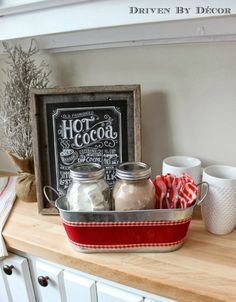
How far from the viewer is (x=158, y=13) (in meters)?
0.55

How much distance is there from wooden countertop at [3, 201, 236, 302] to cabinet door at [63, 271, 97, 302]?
0.14ft

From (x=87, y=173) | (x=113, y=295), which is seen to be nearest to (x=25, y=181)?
(x=87, y=173)

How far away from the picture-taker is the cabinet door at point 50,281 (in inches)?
29.0

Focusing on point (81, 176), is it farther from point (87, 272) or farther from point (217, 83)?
point (217, 83)

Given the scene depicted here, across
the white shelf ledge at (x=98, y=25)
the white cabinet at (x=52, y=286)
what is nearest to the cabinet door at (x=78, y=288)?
the white cabinet at (x=52, y=286)

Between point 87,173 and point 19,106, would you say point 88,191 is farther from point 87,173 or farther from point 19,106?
point 19,106

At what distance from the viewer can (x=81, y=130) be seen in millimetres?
851

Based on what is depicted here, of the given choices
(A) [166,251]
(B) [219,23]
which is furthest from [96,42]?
(A) [166,251]

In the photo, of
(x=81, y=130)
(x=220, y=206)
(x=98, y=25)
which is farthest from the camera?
(x=81, y=130)

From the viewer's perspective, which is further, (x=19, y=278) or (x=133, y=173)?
(x=19, y=278)

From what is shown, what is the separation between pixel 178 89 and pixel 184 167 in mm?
227

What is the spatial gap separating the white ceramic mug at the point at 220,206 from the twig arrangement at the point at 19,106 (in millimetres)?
543

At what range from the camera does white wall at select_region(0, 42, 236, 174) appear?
0.81 m

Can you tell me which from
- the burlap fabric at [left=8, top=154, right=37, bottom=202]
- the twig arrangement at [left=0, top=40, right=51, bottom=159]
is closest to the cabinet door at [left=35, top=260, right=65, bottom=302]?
the burlap fabric at [left=8, top=154, right=37, bottom=202]
